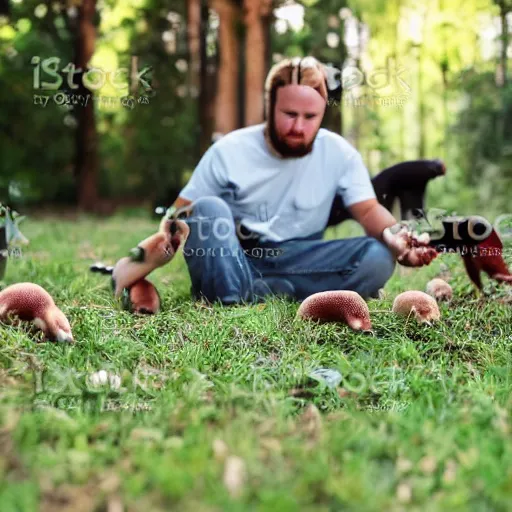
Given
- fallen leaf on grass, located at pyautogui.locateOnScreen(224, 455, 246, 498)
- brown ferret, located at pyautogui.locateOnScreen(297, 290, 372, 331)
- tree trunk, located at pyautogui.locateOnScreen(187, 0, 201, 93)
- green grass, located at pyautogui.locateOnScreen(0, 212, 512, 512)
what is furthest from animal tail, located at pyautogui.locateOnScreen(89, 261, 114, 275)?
fallen leaf on grass, located at pyautogui.locateOnScreen(224, 455, 246, 498)

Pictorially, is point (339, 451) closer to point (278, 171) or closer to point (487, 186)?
point (278, 171)

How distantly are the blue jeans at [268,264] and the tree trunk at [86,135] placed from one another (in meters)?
1.41

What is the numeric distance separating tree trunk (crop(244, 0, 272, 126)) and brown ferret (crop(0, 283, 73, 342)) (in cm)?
188

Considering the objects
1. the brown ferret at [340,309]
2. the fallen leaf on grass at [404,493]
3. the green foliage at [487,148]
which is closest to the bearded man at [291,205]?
the brown ferret at [340,309]

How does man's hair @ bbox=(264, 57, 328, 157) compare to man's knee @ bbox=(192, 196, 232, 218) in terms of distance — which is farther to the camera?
man's hair @ bbox=(264, 57, 328, 157)

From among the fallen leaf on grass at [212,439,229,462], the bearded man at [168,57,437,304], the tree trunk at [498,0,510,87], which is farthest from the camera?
the tree trunk at [498,0,510,87]

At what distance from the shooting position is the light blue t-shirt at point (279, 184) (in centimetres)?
371

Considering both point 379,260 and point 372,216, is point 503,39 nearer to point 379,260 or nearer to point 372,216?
point 372,216

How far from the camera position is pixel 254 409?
238cm

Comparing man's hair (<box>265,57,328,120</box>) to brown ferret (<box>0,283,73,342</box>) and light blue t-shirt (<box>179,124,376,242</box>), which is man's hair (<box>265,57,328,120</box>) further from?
brown ferret (<box>0,283,73,342</box>)

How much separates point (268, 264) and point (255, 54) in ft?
4.74

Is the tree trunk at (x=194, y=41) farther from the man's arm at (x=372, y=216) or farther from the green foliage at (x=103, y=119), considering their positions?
the man's arm at (x=372, y=216)

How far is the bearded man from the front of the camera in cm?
358

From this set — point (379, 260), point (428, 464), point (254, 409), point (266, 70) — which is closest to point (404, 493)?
point (428, 464)
